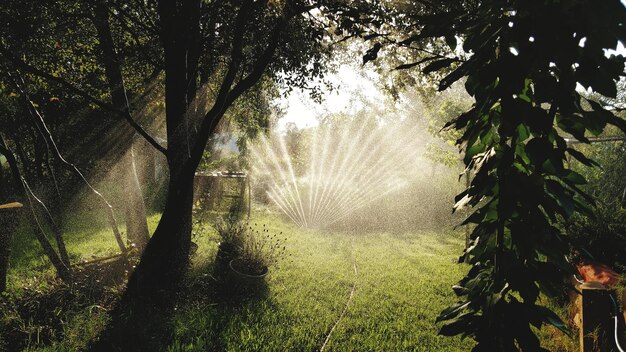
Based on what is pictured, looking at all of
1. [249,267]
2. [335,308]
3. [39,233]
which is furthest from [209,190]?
[335,308]

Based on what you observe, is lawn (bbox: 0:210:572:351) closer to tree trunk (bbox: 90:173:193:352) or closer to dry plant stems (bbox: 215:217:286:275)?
tree trunk (bbox: 90:173:193:352)

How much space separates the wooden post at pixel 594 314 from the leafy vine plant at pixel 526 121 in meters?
3.23

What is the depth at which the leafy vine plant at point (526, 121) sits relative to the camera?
2.56 ft

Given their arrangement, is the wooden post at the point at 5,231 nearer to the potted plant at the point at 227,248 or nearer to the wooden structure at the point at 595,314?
the potted plant at the point at 227,248

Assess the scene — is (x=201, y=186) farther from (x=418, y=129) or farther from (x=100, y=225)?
(x=418, y=129)

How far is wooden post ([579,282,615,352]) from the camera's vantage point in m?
3.41

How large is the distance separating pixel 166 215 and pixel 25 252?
5.09 m

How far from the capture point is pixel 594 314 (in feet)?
11.4

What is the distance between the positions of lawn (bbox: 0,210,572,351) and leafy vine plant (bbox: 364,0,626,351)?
330 cm

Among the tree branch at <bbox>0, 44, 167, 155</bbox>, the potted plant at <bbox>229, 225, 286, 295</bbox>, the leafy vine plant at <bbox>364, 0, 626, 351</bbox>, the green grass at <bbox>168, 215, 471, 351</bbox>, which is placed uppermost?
the tree branch at <bbox>0, 44, 167, 155</bbox>

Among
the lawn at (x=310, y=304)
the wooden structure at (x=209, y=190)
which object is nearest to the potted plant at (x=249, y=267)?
the lawn at (x=310, y=304)

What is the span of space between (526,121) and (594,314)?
401 cm

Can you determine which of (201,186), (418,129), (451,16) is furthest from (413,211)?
(418,129)

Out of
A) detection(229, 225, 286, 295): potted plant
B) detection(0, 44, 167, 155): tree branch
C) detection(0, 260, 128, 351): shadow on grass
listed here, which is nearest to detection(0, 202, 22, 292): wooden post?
detection(0, 260, 128, 351): shadow on grass
